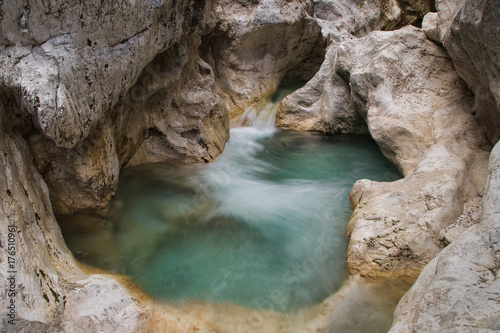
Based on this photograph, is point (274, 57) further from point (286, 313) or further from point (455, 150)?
point (286, 313)

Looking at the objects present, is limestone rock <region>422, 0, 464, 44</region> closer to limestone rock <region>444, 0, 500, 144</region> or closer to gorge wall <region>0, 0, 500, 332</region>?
gorge wall <region>0, 0, 500, 332</region>

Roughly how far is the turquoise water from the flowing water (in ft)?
0.04

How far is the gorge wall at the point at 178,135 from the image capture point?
221cm

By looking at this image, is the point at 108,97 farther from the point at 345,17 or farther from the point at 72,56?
the point at 345,17

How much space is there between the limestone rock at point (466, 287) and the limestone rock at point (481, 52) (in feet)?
4.85

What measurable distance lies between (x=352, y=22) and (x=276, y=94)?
509cm

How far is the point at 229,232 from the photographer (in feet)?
13.2

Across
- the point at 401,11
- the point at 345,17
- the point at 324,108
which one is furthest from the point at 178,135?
the point at 401,11

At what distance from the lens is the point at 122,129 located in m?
4.70

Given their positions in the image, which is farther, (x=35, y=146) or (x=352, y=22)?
(x=352, y=22)

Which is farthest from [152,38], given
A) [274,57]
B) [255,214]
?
[274,57]

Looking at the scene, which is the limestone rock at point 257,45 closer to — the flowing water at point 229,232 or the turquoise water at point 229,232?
the flowing water at point 229,232

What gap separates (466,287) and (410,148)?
3371mm

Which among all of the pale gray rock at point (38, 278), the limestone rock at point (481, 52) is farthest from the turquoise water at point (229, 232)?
the limestone rock at point (481, 52)
